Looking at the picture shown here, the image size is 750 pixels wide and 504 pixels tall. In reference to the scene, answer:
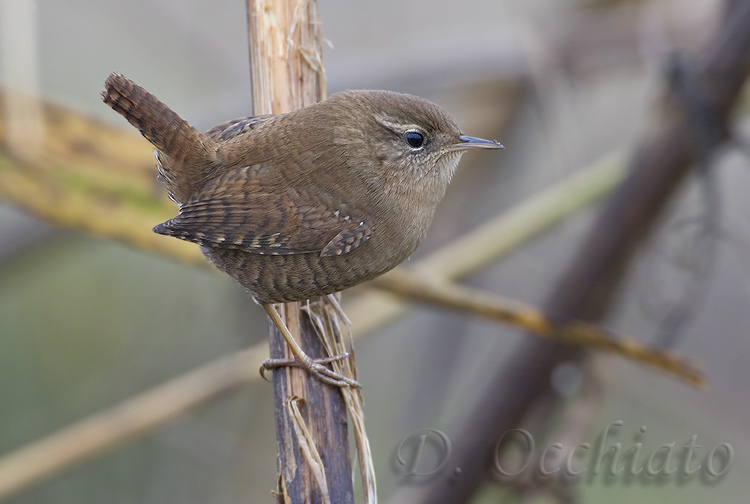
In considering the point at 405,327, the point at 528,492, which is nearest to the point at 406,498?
the point at 528,492

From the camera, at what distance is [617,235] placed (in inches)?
126

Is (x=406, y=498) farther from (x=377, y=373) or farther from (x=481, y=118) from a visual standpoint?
(x=481, y=118)

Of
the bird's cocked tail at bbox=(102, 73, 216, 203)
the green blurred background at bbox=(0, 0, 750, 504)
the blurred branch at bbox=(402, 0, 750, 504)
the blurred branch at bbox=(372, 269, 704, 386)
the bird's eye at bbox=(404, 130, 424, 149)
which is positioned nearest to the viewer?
A: the bird's cocked tail at bbox=(102, 73, 216, 203)

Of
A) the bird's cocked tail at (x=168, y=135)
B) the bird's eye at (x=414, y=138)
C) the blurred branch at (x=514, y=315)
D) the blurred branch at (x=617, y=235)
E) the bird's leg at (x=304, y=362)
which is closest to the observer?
the bird's leg at (x=304, y=362)

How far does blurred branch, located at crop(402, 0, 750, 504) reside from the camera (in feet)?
10.1

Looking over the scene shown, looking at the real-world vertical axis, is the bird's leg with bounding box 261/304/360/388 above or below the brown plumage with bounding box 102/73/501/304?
below

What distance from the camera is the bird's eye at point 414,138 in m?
2.50

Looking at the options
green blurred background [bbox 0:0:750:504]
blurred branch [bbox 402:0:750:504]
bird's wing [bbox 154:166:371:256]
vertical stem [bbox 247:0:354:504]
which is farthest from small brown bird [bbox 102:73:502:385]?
green blurred background [bbox 0:0:750:504]

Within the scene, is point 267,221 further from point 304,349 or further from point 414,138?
point 414,138

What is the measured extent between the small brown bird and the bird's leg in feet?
0.05

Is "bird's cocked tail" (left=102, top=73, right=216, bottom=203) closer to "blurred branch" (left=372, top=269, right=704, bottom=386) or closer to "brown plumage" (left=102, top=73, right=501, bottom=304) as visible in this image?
→ "brown plumage" (left=102, top=73, right=501, bottom=304)

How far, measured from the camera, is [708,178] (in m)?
3.15

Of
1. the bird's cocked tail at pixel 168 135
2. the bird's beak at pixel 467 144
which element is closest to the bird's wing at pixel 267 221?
the bird's cocked tail at pixel 168 135

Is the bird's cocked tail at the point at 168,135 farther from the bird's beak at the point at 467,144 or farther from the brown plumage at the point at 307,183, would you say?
the bird's beak at the point at 467,144
